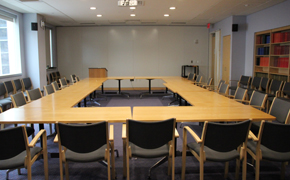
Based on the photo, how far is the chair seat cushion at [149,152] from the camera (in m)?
2.61

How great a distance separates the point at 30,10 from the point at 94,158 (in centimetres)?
645

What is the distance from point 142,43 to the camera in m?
11.2

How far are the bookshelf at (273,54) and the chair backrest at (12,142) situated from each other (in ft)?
20.9

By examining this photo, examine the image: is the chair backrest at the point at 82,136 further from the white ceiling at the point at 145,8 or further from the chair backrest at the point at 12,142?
the white ceiling at the point at 145,8

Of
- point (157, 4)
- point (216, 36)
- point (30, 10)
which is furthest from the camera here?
point (216, 36)

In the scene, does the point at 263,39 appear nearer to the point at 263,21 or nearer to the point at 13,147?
the point at 263,21

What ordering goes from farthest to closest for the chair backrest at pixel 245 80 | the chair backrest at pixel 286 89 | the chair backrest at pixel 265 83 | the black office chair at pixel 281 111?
the chair backrest at pixel 245 80 → the chair backrest at pixel 265 83 → the chair backrest at pixel 286 89 → the black office chair at pixel 281 111

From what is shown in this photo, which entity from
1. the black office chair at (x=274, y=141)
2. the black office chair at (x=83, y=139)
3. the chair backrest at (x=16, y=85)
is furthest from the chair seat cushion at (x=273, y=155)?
the chair backrest at (x=16, y=85)

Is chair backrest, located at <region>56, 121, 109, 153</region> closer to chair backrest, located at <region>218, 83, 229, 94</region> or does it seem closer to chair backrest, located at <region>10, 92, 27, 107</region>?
chair backrest, located at <region>10, 92, 27, 107</region>

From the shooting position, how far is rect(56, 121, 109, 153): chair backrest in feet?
7.89

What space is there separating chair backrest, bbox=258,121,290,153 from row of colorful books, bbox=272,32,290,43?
4885 millimetres

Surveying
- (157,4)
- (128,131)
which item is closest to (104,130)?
(128,131)

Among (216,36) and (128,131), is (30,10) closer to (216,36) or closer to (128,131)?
(128,131)

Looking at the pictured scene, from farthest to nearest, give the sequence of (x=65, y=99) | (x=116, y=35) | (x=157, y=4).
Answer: (x=116, y=35) → (x=157, y=4) → (x=65, y=99)
